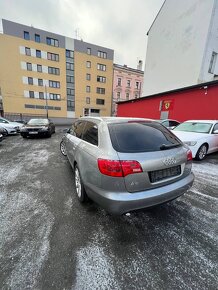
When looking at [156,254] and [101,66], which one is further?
[101,66]

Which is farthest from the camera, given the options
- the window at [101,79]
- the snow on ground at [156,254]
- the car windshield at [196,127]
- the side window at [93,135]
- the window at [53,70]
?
the window at [101,79]

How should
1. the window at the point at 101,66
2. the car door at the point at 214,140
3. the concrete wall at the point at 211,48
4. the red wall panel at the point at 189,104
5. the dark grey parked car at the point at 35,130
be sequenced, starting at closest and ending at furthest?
the car door at the point at 214,140 < the red wall panel at the point at 189,104 < the dark grey parked car at the point at 35,130 < the concrete wall at the point at 211,48 < the window at the point at 101,66

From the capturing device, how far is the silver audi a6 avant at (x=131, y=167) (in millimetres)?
1784

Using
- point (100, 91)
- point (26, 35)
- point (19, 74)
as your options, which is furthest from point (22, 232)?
point (26, 35)

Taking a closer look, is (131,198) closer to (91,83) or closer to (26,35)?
(91,83)

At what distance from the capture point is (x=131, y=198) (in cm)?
178

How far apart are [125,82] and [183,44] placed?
21765mm

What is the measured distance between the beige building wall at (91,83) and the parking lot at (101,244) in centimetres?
3182

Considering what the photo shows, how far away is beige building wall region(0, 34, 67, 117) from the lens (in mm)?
26069

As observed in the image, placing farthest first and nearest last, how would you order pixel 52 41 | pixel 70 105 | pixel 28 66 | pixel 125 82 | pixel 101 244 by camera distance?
pixel 125 82 < pixel 70 105 < pixel 52 41 < pixel 28 66 < pixel 101 244

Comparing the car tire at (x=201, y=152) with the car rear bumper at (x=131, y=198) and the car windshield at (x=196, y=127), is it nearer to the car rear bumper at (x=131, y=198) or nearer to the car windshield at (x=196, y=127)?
the car windshield at (x=196, y=127)

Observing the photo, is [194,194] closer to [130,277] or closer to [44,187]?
[130,277]

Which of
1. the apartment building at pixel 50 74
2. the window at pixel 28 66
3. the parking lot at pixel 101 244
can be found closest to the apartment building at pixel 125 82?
the apartment building at pixel 50 74

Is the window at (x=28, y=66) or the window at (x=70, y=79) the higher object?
the window at (x=28, y=66)
